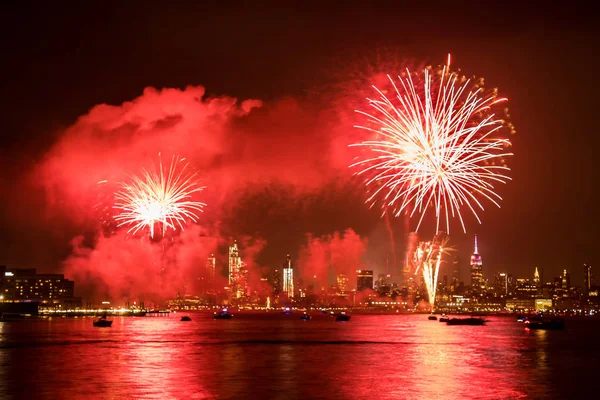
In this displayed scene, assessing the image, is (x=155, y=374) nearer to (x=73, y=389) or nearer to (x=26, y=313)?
(x=73, y=389)

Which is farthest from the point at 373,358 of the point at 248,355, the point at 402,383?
the point at 402,383

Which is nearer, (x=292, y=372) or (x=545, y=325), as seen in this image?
(x=292, y=372)

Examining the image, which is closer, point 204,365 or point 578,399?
point 578,399

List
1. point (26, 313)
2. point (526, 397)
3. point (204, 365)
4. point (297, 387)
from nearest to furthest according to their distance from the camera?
1. point (526, 397)
2. point (297, 387)
3. point (204, 365)
4. point (26, 313)

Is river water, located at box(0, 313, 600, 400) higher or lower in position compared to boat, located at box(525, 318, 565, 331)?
higher

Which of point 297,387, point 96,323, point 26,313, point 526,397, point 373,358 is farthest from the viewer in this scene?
point 26,313

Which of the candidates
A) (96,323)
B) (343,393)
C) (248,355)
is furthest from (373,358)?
(96,323)

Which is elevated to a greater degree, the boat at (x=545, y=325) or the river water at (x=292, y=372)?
the river water at (x=292, y=372)

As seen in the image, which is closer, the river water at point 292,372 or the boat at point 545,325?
the river water at point 292,372

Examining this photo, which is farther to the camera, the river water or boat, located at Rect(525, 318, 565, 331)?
boat, located at Rect(525, 318, 565, 331)

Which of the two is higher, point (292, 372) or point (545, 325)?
point (292, 372)
